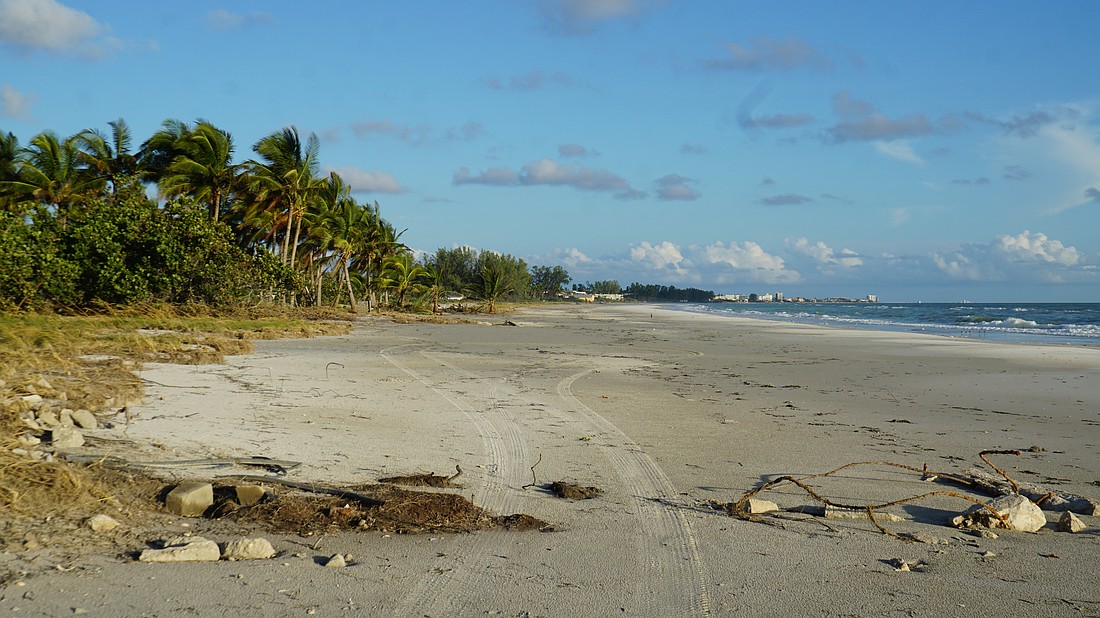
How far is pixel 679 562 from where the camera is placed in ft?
13.5

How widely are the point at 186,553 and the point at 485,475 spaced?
2429mm

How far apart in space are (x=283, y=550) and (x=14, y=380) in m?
4.52

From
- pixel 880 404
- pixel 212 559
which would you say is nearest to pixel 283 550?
pixel 212 559

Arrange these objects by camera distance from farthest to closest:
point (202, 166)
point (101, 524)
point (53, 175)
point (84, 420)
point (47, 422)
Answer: point (53, 175), point (202, 166), point (84, 420), point (47, 422), point (101, 524)

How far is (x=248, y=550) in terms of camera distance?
388cm

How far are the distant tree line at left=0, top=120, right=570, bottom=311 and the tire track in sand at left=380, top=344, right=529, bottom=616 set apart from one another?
13958 millimetres

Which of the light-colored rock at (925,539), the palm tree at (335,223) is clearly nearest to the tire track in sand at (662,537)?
the light-colored rock at (925,539)

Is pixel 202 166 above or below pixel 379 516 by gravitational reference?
above

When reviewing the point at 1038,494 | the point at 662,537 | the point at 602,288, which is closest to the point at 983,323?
the point at 1038,494

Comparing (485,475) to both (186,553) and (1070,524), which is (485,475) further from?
(1070,524)

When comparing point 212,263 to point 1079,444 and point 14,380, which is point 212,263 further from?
point 1079,444

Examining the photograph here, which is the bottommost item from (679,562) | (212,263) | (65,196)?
(679,562)

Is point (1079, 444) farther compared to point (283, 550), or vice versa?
Result: point (1079, 444)

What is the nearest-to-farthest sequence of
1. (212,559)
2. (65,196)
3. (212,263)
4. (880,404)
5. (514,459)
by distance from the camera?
(212,559), (514,459), (880,404), (212,263), (65,196)
